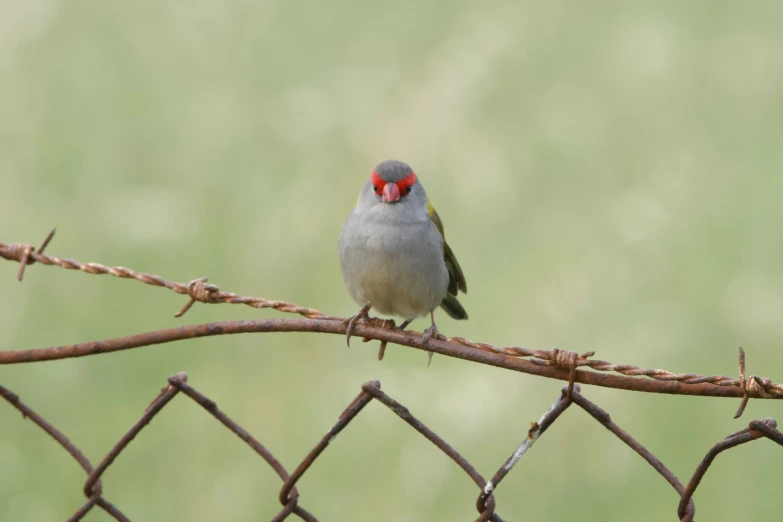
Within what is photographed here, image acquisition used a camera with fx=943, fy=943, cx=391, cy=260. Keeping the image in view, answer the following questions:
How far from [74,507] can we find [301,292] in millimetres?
1630

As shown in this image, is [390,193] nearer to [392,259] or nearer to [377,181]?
[377,181]

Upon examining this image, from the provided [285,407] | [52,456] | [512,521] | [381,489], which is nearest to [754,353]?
[512,521]

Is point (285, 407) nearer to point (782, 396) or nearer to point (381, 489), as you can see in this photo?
point (381, 489)

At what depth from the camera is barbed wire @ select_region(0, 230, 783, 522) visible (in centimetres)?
165

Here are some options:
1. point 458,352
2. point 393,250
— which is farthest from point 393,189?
point 458,352

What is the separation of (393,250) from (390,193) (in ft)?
0.75

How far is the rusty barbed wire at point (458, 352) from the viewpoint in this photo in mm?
1645

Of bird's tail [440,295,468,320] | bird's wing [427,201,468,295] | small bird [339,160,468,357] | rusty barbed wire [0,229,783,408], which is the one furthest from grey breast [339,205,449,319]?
rusty barbed wire [0,229,783,408]

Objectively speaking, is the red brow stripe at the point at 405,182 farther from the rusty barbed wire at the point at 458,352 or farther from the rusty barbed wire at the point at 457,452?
the rusty barbed wire at the point at 457,452

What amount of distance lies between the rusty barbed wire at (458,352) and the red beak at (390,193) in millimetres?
1123

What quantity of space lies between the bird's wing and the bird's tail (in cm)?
8

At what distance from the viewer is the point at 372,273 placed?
10.1 ft

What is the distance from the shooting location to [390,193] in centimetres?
319

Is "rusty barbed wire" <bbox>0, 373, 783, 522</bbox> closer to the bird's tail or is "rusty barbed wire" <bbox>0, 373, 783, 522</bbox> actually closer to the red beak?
the red beak
